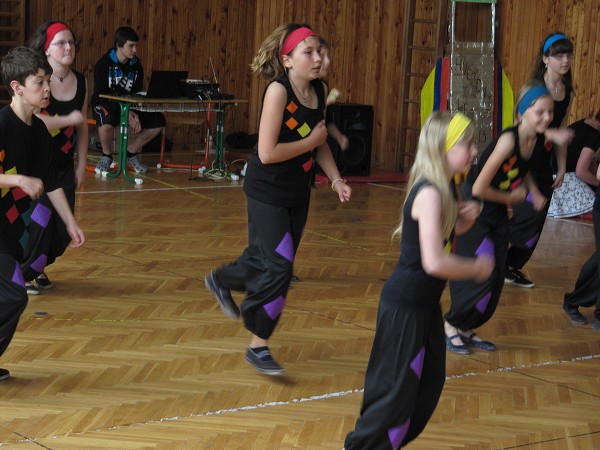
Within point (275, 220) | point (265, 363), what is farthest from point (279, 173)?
point (265, 363)

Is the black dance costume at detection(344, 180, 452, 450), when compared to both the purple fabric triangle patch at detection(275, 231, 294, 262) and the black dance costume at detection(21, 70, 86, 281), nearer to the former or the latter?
the purple fabric triangle patch at detection(275, 231, 294, 262)

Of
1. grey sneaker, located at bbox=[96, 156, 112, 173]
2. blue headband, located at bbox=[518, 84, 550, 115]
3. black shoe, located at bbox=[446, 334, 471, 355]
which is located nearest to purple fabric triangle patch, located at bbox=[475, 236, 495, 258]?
black shoe, located at bbox=[446, 334, 471, 355]

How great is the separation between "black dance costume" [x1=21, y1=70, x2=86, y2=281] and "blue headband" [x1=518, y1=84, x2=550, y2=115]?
2.53m

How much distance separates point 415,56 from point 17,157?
8.42 m

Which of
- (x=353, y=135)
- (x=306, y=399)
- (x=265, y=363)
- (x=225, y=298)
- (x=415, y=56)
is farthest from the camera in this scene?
(x=415, y=56)

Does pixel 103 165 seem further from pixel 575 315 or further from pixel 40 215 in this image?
pixel 575 315

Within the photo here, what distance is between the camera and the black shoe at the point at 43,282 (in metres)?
5.97

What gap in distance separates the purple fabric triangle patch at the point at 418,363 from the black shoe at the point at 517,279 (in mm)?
3629

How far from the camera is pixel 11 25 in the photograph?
40.5 ft

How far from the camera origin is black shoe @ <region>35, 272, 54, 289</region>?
597 cm

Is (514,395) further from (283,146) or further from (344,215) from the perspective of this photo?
(344,215)

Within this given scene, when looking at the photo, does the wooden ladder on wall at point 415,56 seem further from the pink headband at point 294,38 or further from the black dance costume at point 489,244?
the pink headband at point 294,38

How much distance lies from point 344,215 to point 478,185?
13.7 ft

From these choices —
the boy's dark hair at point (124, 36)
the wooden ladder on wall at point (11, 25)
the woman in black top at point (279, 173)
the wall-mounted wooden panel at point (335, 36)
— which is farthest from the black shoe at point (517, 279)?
the wooden ladder on wall at point (11, 25)
